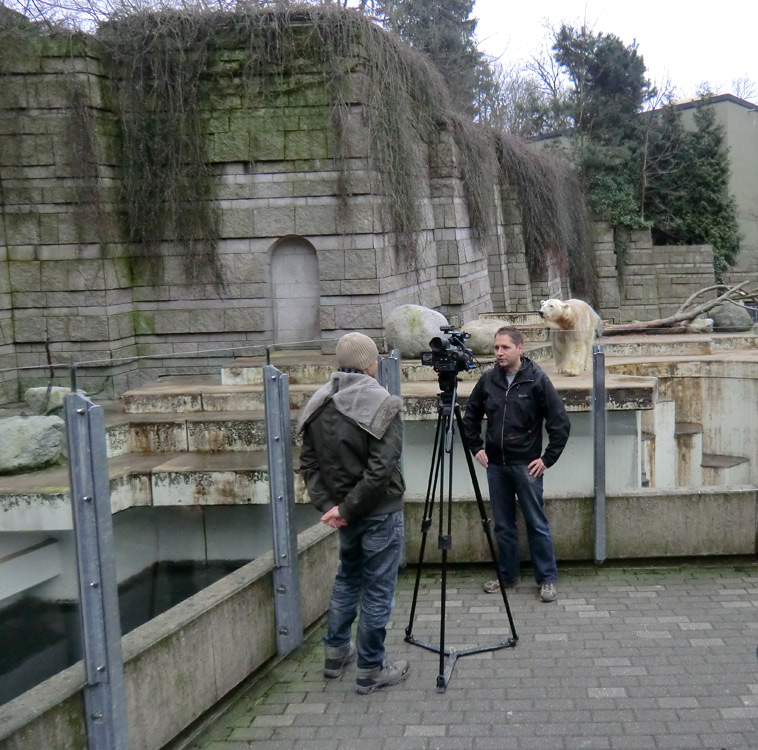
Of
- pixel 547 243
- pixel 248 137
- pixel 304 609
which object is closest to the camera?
pixel 304 609

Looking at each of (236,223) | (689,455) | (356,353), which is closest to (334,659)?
(356,353)

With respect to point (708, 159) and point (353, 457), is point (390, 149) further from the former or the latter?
point (708, 159)

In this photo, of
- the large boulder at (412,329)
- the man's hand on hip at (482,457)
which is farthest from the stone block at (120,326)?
the man's hand on hip at (482,457)

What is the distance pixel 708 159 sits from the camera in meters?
31.1

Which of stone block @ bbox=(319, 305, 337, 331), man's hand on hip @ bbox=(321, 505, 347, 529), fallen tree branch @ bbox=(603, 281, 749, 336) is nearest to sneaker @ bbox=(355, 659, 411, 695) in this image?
man's hand on hip @ bbox=(321, 505, 347, 529)

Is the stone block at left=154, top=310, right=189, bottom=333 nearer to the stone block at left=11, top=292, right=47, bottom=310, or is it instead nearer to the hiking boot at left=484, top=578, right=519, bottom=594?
the stone block at left=11, top=292, right=47, bottom=310

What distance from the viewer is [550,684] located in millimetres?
4531

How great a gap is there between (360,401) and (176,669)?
1.41 m

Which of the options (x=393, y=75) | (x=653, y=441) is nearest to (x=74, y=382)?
(x=653, y=441)

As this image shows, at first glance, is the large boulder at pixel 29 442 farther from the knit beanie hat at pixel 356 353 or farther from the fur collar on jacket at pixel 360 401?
the knit beanie hat at pixel 356 353

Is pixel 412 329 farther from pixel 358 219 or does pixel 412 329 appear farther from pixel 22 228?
pixel 22 228

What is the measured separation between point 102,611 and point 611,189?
27910mm

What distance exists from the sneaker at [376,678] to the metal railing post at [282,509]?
63 centimetres

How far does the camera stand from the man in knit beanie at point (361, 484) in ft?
14.0
